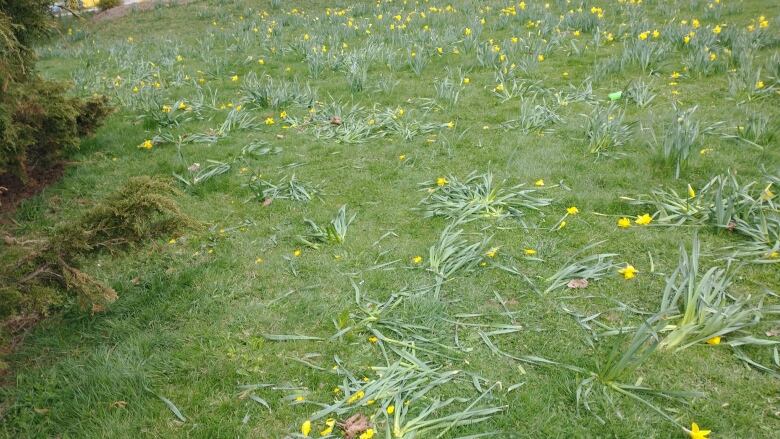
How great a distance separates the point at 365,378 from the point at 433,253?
1.08 m

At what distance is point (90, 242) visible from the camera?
245 cm

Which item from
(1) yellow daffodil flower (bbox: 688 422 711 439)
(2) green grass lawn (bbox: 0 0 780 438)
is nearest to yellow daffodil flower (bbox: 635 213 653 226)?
(2) green grass lawn (bbox: 0 0 780 438)

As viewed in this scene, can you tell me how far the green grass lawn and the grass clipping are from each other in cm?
28

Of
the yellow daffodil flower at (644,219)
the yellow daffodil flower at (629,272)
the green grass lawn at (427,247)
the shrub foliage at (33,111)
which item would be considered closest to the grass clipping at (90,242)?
the green grass lawn at (427,247)

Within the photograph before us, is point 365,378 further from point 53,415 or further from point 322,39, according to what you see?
point 322,39

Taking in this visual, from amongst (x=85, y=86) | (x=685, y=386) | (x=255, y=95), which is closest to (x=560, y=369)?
(x=685, y=386)

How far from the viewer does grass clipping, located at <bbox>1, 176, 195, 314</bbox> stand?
7.64 feet

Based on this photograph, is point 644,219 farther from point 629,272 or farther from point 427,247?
point 427,247

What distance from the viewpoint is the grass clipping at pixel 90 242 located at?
233 centimetres

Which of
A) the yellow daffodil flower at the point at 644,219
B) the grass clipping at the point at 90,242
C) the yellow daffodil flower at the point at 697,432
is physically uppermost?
the grass clipping at the point at 90,242

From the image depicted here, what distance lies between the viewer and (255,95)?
241 inches

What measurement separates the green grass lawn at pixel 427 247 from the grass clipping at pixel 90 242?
0.91 ft

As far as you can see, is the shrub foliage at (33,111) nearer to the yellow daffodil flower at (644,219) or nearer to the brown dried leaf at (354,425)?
the brown dried leaf at (354,425)

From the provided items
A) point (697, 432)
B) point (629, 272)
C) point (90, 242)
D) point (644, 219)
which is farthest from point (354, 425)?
point (644, 219)
